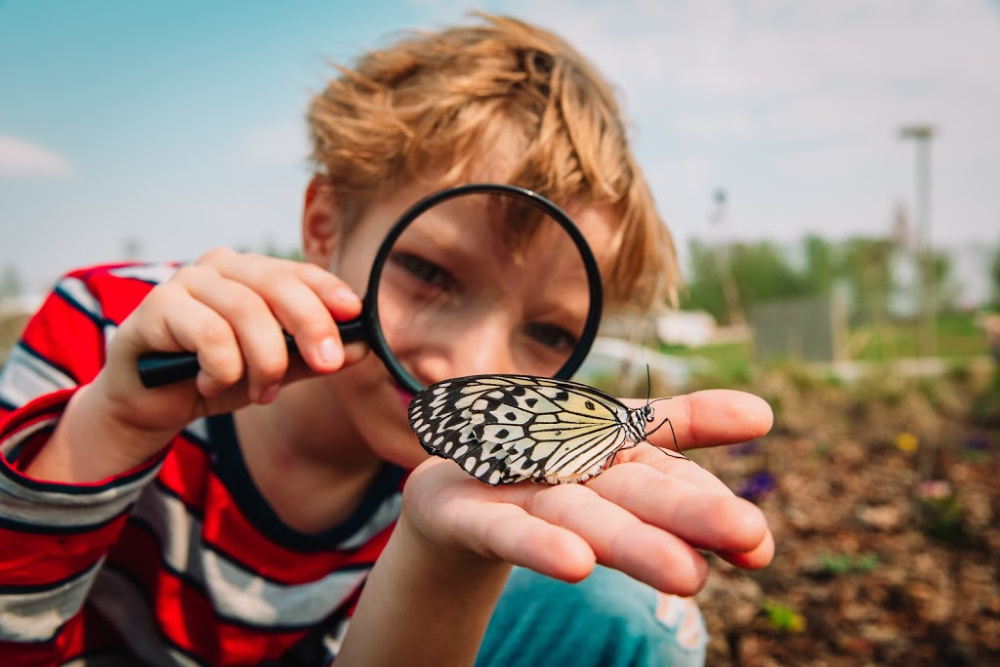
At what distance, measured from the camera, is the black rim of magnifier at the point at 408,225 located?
183 cm

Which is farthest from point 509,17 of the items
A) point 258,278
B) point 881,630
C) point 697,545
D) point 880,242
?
point 880,242

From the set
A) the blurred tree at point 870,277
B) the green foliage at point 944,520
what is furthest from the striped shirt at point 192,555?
the blurred tree at point 870,277

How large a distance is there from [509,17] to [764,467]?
3.81 meters

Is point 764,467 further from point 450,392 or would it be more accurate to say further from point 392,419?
point 450,392

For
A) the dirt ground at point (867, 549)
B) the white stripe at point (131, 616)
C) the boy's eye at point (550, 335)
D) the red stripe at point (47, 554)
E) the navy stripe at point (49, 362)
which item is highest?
the navy stripe at point (49, 362)

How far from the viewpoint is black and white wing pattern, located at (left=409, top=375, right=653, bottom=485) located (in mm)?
1245

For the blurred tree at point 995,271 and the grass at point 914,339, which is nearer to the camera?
the grass at point 914,339

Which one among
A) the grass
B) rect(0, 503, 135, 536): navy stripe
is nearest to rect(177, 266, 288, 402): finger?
rect(0, 503, 135, 536): navy stripe

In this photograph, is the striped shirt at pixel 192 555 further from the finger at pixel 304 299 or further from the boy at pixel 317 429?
the finger at pixel 304 299

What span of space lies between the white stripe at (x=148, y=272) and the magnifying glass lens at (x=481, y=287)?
1.09 meters

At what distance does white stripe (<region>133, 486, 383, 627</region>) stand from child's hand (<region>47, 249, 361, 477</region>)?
0.64 meters

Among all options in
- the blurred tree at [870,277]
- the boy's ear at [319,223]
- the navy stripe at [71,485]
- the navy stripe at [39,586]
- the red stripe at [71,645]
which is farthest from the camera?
the blurred tree at [870,277]

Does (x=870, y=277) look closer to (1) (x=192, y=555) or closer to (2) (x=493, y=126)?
(2) (x=493, y=126)

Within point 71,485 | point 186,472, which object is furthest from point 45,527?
point 186,472
